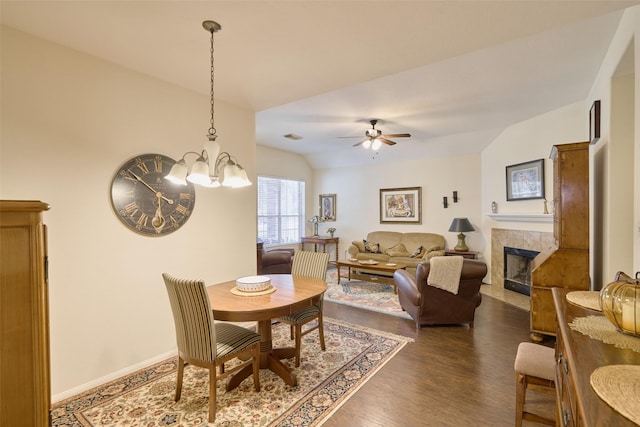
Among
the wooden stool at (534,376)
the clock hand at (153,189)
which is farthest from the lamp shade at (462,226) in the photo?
the clock hand at (153,189)

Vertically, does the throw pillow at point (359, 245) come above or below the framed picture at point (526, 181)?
below

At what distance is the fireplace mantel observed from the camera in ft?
14.3

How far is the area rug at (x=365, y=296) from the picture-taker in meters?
4.31

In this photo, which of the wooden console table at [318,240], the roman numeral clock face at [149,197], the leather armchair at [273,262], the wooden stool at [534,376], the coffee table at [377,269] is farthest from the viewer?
the wooden console table at [318,240]

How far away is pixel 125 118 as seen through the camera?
100 inches

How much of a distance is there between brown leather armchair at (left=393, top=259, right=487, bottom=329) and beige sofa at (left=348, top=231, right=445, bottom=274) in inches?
83.1

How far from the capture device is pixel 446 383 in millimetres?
2418

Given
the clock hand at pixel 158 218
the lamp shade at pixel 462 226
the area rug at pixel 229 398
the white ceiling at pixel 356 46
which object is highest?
the white ceiling at pixel 356 46

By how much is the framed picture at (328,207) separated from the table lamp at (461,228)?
3004 mm

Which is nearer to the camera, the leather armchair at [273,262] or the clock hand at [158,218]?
the clock hand at [158,218]

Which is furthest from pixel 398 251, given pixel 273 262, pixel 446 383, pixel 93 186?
pixel 93 186

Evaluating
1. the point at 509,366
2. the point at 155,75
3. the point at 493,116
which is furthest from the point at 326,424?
the point at 493,116

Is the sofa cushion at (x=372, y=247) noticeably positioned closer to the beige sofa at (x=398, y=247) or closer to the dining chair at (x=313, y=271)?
the beige sofa at (x=398, y=247)

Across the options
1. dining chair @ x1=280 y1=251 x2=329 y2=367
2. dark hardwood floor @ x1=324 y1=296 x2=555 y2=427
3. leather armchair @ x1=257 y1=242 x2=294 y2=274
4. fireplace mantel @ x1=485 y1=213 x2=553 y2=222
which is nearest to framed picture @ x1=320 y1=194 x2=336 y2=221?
leather armchair @ x1=257 y1=242 x2=294 y2=274
